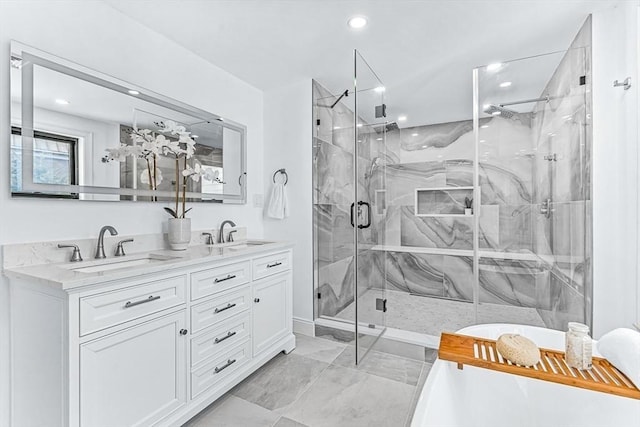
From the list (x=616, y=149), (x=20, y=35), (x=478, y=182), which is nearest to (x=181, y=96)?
(x=20, y=35)

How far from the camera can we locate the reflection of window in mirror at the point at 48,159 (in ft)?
4.72

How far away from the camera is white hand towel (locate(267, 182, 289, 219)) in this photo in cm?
291

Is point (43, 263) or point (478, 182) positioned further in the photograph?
point (478, 182)

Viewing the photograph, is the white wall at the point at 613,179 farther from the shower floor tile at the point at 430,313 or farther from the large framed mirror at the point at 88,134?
the large framed mirror at the point at 88,134

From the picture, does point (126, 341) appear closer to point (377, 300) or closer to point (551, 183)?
point (377, 300)

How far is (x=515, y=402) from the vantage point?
4.34ft

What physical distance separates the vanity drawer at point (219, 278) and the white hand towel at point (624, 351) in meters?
1.85

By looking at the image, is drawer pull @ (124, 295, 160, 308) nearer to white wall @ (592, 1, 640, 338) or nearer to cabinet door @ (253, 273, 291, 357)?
cabinet door @ (253, 273, 291, 357)

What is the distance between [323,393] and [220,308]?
2.82 feet

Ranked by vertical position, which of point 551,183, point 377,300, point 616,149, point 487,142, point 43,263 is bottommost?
point 377,300

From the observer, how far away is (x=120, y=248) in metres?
1.80

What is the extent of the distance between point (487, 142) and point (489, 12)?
968 mm

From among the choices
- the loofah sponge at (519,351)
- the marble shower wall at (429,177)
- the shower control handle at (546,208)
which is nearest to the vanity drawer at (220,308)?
the loofah sponge at (519,351)

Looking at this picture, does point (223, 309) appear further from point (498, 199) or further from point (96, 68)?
point (498, 199)
